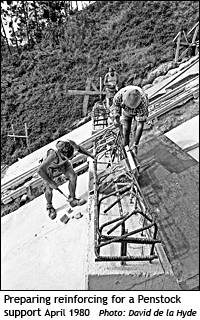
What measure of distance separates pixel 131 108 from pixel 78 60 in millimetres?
15161

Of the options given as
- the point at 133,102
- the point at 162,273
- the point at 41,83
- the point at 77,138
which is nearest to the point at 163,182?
the point at 133,102

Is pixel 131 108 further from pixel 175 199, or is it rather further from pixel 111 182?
pixel 175 199

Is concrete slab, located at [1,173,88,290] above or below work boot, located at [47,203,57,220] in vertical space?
below

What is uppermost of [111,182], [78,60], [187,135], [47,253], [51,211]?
[78,60]

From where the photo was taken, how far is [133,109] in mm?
3609

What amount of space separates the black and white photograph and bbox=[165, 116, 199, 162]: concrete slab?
0.02 metres

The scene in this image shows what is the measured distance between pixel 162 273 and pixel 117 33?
59.0ft

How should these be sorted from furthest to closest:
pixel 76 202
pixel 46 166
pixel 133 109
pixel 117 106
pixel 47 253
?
1. pixel 47 253
2. pixel 76 202
3. pixel 117 106
4. pixel 133 109
5. pixel 46 166

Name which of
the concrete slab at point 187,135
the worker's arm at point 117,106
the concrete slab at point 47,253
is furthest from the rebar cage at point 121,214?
the concrete slab at point 187,135

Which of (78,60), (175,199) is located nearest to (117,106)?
(175,199)

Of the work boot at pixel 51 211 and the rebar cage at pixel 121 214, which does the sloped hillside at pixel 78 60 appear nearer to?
the work boot at pixel 51 211

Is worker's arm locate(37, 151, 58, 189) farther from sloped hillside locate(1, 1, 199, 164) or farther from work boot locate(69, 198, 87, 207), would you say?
sloped hillside locate(1, 1, 199, 164)

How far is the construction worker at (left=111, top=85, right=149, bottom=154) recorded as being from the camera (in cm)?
340

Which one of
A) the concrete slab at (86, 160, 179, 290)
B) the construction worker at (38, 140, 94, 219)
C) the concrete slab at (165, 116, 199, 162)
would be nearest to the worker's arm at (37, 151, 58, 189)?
the construction worker at (38, 140, 94, 219)
